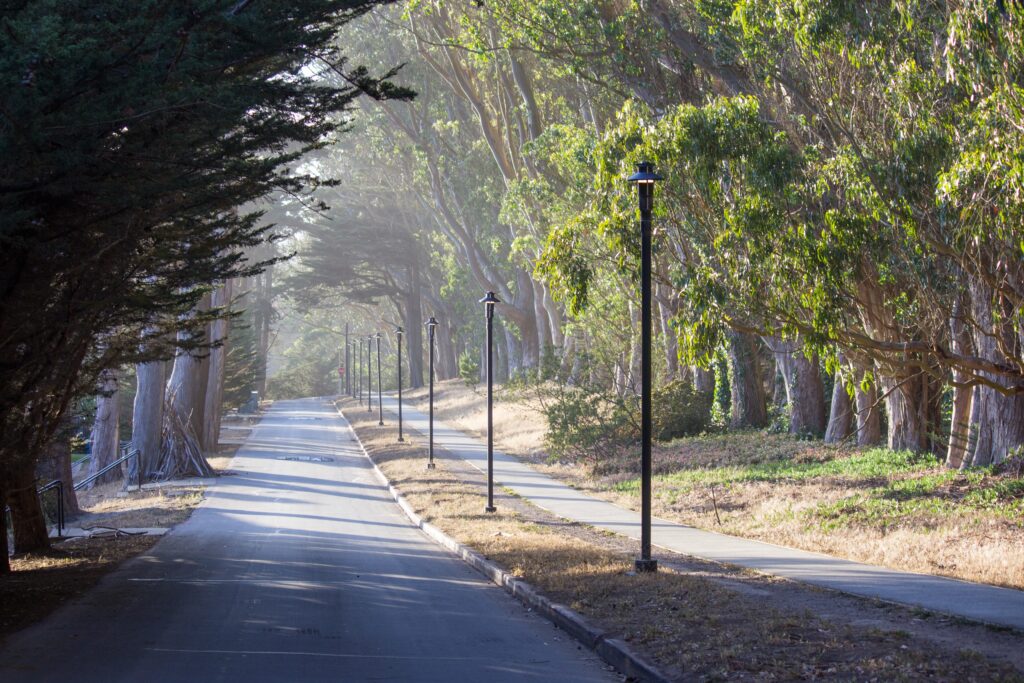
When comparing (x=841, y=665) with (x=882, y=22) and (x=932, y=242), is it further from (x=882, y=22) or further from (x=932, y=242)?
(x=882, y=22)

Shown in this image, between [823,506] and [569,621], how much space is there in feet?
25.5

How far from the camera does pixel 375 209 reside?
61438 mm

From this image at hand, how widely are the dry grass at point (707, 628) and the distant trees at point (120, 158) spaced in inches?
204

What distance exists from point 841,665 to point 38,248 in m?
7.77

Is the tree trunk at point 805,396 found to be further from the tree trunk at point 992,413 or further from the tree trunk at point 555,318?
the tree trunk at point 555,318

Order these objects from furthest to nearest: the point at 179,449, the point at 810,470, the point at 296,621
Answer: the point at 179,449, the point at 810,470, the point at 296,621

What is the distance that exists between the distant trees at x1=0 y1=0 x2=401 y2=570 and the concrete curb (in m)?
4.79

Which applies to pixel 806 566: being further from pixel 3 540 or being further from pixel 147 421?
pixel 147 421

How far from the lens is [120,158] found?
9.85m

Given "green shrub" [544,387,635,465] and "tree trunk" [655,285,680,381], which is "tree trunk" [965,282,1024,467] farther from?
"tree trunk" [655,285,680,381]

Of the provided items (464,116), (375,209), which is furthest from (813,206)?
(375,209)

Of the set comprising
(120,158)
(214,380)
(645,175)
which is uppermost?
(645,175)

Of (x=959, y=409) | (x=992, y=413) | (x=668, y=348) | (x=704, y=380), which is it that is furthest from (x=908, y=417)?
(x=704, y=380)

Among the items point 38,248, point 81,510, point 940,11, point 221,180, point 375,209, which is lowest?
point 81,510
